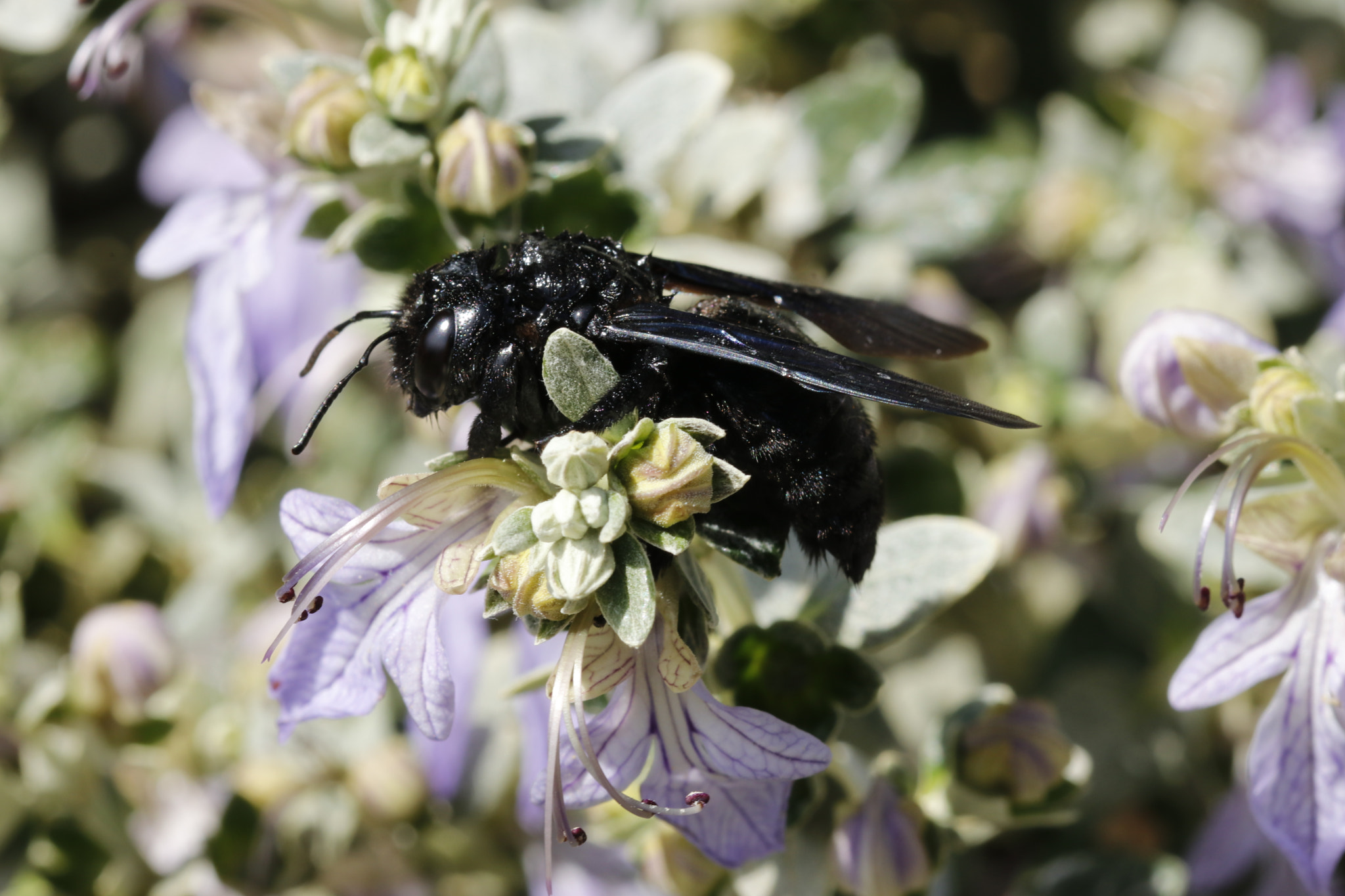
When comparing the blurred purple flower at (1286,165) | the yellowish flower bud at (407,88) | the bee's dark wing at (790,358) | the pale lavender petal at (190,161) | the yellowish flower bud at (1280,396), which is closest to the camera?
the bee's dark wing at (790,358)

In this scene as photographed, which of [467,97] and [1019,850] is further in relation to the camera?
[1019,850]

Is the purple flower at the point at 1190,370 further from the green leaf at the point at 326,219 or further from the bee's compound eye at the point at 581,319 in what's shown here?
the green leaf at the point at 326,219

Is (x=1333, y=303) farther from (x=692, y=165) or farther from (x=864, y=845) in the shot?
(x=864, y=845)

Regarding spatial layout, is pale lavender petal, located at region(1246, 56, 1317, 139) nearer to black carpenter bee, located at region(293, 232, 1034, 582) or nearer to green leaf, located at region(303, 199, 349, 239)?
black carpenter bee, located at region(293, 232, 1034, 582)

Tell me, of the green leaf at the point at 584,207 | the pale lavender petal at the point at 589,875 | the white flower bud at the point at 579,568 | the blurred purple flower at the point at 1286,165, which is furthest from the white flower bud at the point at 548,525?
the blurred purple flower at the point at 1286,165

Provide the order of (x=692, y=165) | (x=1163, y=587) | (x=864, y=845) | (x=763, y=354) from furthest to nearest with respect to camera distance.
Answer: (x=692, y=165)
(x=1163, y=587)
(x=864, y=845)
(x=763, y=354)

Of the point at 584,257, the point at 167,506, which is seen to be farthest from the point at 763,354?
the point at 167,506
